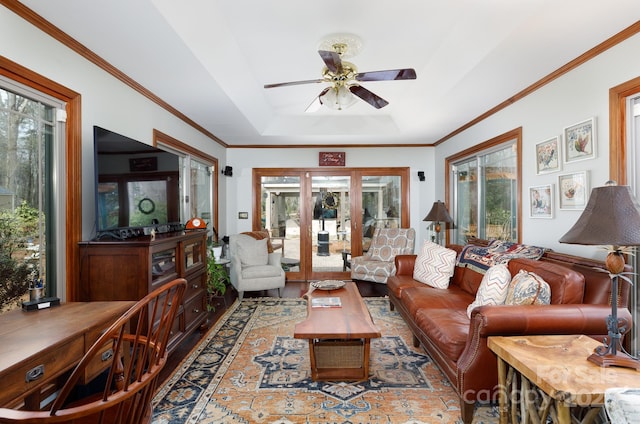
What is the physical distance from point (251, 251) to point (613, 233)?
4.10 meters

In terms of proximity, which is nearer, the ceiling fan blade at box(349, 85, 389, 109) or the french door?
the ceiling fan blade at box(349, 85, 389, 109)

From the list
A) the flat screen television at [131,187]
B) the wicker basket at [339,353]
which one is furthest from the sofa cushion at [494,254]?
the flat screen television at [131,187]

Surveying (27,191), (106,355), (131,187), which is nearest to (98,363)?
(106,355)

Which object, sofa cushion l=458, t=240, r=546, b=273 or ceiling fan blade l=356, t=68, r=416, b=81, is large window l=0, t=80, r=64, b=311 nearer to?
ceiling fan blade l=356, t=68, r=416, b=81

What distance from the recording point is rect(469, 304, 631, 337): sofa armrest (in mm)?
1845

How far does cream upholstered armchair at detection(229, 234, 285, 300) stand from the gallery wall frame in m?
3.13

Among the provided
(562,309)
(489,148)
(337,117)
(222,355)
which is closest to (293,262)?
(337,117)

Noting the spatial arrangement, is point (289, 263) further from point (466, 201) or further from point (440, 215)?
point (466, 201)

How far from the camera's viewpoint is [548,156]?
297cm

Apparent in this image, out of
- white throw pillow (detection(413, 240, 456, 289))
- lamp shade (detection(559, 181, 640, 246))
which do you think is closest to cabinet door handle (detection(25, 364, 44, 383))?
lamp shade (detection(559, 181, 640, 246))

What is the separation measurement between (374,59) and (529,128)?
5.38 ft

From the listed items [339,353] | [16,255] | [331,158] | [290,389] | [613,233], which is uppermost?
[331,158]

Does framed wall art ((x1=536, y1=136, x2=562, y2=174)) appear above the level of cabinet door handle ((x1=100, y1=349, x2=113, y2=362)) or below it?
above

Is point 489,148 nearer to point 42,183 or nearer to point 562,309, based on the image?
point 562,309
